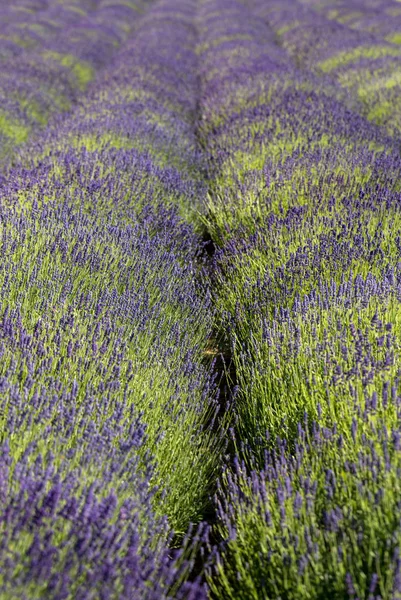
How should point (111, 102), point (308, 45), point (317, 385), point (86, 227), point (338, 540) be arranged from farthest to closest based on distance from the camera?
point (308, 45)
point (111, 102)
point (86, 227)
point (317, 385)
point (338, 540)

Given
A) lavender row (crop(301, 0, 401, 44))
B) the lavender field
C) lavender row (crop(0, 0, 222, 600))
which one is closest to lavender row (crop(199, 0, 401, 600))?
the lavender field

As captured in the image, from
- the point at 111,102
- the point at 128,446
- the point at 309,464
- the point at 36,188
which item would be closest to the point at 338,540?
the point at 309,464

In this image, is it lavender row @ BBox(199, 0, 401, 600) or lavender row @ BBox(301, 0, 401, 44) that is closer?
lavender row @ BBox(199, 0, 401, 600)

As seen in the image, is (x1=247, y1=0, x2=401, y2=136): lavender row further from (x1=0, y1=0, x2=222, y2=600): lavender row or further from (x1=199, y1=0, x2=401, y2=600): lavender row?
(x1=0, y1=0, x2=222, y2=600): lavender row

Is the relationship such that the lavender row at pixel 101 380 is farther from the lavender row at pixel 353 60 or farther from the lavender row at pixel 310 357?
the lavender row at pixel 353 60

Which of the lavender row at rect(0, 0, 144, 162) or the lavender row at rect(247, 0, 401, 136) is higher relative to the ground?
the lavender row at rect(247, 0, 401, 136)

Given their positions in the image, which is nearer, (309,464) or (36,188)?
(309,464)

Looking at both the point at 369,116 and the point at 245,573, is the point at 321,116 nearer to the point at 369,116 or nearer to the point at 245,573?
the point at 369,116
